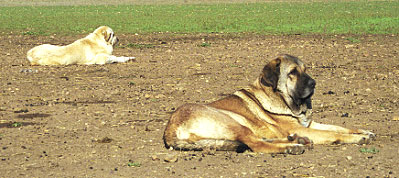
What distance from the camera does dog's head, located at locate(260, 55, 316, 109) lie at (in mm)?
7742

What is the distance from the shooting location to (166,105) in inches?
427

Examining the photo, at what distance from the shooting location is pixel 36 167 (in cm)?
709

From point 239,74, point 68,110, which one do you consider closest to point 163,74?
point 239,74

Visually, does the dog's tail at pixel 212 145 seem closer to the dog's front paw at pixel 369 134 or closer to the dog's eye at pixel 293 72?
the dog's eye at pixel 293 72

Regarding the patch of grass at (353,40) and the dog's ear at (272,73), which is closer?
the dog's ear at (272,73)

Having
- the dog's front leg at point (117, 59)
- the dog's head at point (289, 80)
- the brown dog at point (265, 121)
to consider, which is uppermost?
the dog's head at point (289, 80)

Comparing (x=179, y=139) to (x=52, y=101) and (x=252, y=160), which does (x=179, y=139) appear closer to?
(x=252, y=160)

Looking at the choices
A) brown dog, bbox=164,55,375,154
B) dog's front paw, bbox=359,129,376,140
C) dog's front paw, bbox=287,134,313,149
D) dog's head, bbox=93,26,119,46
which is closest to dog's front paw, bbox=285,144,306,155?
brown dog, bbox=164,55,375,154

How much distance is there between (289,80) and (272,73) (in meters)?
0.23

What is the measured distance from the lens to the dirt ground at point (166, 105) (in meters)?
6.95

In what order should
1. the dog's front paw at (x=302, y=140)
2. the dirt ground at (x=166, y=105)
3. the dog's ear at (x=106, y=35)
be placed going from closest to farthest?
the dirt ground at (x=166, y=105)
the dog's front paw at (x=302, y=140)
the dog's ear at (x=106, y=35)

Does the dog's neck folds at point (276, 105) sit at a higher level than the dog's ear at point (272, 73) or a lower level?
lower

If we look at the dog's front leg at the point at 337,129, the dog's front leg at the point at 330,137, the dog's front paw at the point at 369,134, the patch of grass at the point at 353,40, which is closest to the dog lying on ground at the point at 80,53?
→ the patch of grass at the point at 353,40

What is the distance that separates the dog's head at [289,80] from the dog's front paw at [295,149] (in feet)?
2.58
